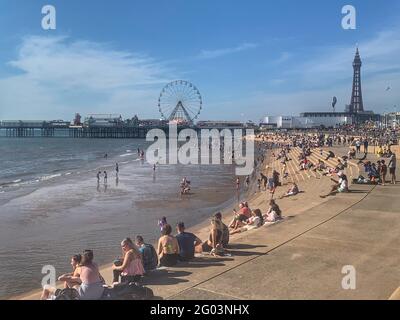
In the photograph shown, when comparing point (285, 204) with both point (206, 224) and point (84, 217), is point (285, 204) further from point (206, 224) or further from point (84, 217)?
point (84, 217)

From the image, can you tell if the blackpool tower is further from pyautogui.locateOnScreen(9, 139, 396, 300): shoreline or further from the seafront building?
pyautogui.locateOnScreen(9, 139, 396, 300): shoreline

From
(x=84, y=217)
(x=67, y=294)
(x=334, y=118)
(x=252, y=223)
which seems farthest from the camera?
(x=334, y=118)

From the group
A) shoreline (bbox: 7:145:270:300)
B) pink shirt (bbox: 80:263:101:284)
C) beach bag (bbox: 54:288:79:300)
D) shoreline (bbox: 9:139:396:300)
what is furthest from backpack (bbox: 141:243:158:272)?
shoreline (bbox: 9:139:396:300)

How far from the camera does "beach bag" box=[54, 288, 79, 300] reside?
5384 mm

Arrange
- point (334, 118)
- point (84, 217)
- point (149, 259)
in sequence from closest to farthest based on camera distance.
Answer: point (149, 259)
point (84, 217)
point (334, 118)

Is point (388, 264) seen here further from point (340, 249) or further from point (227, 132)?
point (227, 132)

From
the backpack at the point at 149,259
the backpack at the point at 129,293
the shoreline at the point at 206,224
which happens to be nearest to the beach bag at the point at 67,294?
the backpack at the point at 129,293

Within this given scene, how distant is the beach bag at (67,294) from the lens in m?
5.38

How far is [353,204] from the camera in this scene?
12.2 meters

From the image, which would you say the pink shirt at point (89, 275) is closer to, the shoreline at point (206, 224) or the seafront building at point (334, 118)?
the shoreline at point (206, 224)

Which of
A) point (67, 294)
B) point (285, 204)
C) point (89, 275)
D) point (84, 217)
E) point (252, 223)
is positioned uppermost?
point (89, 275)

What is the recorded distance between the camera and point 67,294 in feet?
18.0

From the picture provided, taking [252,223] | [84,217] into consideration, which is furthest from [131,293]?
[84,217]

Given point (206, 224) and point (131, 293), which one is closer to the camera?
point (131, 293)
